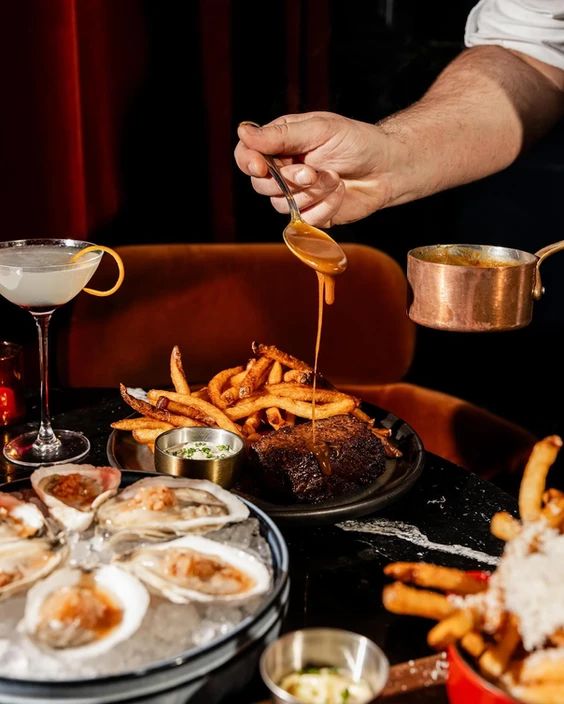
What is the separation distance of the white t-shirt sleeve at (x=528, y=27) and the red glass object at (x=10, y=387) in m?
1.89

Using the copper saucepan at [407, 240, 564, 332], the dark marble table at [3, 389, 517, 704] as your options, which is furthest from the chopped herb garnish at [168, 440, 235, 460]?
the copper saucepan at [407, 240, 564, 332]

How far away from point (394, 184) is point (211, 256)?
905 mm

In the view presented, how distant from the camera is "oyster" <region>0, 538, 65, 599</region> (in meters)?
1.09

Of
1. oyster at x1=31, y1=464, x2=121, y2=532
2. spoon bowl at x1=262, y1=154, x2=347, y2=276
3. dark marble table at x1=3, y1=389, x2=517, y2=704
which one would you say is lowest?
dark marble table at x1=3, y1=389, x2=517, y2=704

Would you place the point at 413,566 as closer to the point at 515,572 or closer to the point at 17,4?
the point at 515,572

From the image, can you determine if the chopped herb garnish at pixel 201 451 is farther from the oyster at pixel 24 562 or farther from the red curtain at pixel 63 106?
the red curtain at pixel 63 106

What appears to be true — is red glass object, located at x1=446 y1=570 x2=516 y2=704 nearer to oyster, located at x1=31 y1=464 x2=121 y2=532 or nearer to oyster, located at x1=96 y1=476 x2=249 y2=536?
oyster, located at x1=96 y1=476 x2=249 y2=536

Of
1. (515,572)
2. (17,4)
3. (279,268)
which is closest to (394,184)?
(279,268)

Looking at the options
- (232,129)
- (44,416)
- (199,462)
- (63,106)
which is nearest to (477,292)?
(199,462)

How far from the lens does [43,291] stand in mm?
1995

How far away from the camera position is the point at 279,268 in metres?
3.19

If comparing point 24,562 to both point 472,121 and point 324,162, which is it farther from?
point 472,121

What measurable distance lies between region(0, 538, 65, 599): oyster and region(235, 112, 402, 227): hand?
1156mm

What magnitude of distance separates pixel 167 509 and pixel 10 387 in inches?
39.2
